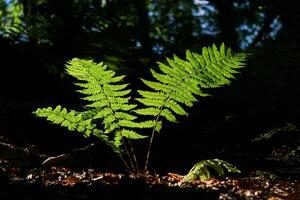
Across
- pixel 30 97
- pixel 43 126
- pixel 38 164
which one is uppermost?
pixel 30 97

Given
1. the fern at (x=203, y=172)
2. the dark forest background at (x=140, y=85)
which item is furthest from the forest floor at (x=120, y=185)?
the dark forest background at (x=140, y=85)

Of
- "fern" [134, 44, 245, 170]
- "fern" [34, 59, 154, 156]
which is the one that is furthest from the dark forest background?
"fern" [134, 44, 245, 170]

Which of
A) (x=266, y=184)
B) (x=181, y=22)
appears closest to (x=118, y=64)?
(x=266, y=184)

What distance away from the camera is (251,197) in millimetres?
1920

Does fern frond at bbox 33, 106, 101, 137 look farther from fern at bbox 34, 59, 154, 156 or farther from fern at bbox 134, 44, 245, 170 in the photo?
fern at bbox 134, 44, 245, 170

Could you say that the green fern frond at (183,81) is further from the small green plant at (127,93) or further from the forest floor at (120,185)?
the forest floor at (120,185)

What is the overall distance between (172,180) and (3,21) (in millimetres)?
5303

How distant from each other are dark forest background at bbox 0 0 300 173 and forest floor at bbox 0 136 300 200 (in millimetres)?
471

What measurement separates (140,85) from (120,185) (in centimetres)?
230

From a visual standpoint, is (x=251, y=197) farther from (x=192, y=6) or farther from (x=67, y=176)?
(x=192, y=6)

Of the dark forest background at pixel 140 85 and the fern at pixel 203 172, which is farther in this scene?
the dark forest background at pixel 140 85

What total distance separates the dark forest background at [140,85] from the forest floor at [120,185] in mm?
471

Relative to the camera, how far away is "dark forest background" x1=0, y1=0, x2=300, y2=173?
10.5 ft

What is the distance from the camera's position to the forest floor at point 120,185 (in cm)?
185
